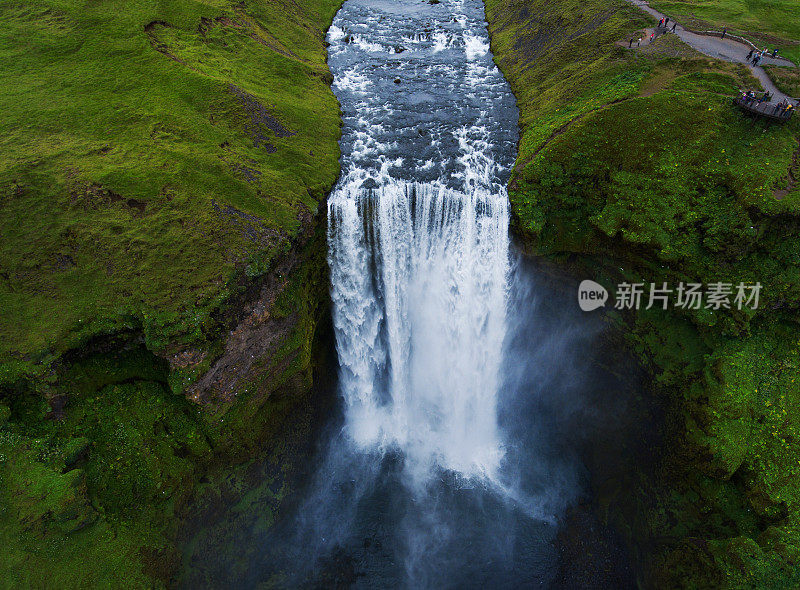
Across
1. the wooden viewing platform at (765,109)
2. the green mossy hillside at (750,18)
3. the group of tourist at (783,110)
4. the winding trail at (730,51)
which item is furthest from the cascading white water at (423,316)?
the green mossy hillside at (750,18)

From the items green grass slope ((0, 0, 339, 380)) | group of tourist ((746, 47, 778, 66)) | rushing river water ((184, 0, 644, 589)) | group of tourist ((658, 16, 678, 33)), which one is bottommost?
rushing river water ((184, 0, 644, 589))

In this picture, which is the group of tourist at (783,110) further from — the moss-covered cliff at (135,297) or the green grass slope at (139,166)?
the green grass slope at (139,166)

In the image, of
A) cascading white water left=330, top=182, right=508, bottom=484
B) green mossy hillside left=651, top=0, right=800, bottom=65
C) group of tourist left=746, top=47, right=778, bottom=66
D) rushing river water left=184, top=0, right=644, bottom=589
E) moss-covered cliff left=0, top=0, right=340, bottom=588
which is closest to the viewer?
moss-covered cliff left=0, top=0, right=340, bottom=588

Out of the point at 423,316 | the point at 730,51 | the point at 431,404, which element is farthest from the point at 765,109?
the point at 431,404

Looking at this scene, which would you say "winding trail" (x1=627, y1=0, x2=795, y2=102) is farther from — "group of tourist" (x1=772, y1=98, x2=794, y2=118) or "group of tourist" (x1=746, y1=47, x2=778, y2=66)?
"group of tourist" (x1=772, y1=98, x2=794, y2=118)

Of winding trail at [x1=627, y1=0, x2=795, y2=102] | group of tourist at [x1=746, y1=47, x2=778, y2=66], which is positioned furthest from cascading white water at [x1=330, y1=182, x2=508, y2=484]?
group of tourist at [x1=746, y1=47, x2=778, y2=66]

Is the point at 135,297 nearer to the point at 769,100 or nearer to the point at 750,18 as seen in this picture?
the point at 769,100
